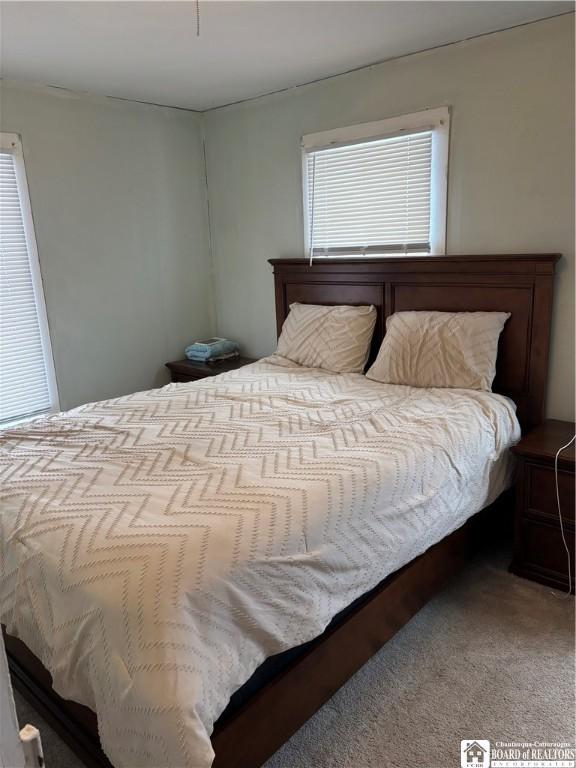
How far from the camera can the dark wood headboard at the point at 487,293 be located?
2.56 m

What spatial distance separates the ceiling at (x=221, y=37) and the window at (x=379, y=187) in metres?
0.36

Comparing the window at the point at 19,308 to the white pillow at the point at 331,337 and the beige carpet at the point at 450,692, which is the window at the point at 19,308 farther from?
the beige carpet at the point at 450,692

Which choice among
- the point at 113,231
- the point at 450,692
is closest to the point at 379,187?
the point at 113,231

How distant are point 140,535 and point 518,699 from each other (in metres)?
1.35

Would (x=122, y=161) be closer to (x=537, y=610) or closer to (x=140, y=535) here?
(x=140, y=535)

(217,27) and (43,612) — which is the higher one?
(217,27)

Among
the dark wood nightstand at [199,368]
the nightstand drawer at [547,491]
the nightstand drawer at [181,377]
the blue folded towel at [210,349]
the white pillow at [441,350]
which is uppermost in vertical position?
the white pillow at [441,350]

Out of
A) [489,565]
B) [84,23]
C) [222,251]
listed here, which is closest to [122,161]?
[222,251]

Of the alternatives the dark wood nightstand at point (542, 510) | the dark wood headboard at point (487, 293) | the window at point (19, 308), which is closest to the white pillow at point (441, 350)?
the dark wood headboard at point (487, 293)

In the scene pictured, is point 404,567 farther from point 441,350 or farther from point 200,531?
point 441,350

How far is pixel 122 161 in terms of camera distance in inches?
137

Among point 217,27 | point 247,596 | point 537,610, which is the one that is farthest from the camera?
point 217,27

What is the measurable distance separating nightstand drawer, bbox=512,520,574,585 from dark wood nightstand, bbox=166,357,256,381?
2006 millimetres

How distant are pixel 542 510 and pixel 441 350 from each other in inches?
33.1
